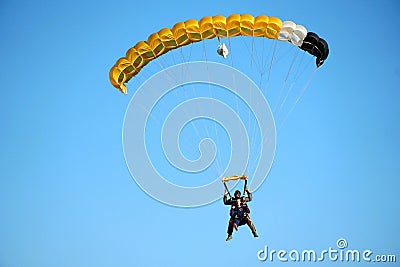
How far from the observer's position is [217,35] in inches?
703

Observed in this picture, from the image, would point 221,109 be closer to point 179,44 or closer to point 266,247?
point 179,44

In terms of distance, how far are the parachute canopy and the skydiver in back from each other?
5.30 m

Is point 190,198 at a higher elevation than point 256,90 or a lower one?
lower

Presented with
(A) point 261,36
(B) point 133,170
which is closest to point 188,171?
(B) point 133,170

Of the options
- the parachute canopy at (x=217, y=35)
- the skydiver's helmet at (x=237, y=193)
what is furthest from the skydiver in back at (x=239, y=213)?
the parachute canopy at (x=217, y=35)

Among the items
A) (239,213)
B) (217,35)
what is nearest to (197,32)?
(217,35)

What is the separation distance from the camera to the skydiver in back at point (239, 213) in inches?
698

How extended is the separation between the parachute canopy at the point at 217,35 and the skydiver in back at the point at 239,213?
5.30 meters

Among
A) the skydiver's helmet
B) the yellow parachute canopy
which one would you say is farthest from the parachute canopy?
the skydiver's helmet

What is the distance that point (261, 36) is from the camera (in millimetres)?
18062

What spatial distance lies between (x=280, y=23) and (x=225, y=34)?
1.87 meters

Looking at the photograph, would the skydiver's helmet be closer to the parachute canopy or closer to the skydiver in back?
the skydiver in back

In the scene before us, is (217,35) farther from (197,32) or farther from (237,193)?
(237,193)

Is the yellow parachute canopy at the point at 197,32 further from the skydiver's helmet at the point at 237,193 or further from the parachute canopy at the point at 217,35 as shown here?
the skydiver's helmet at the point at 237,193
